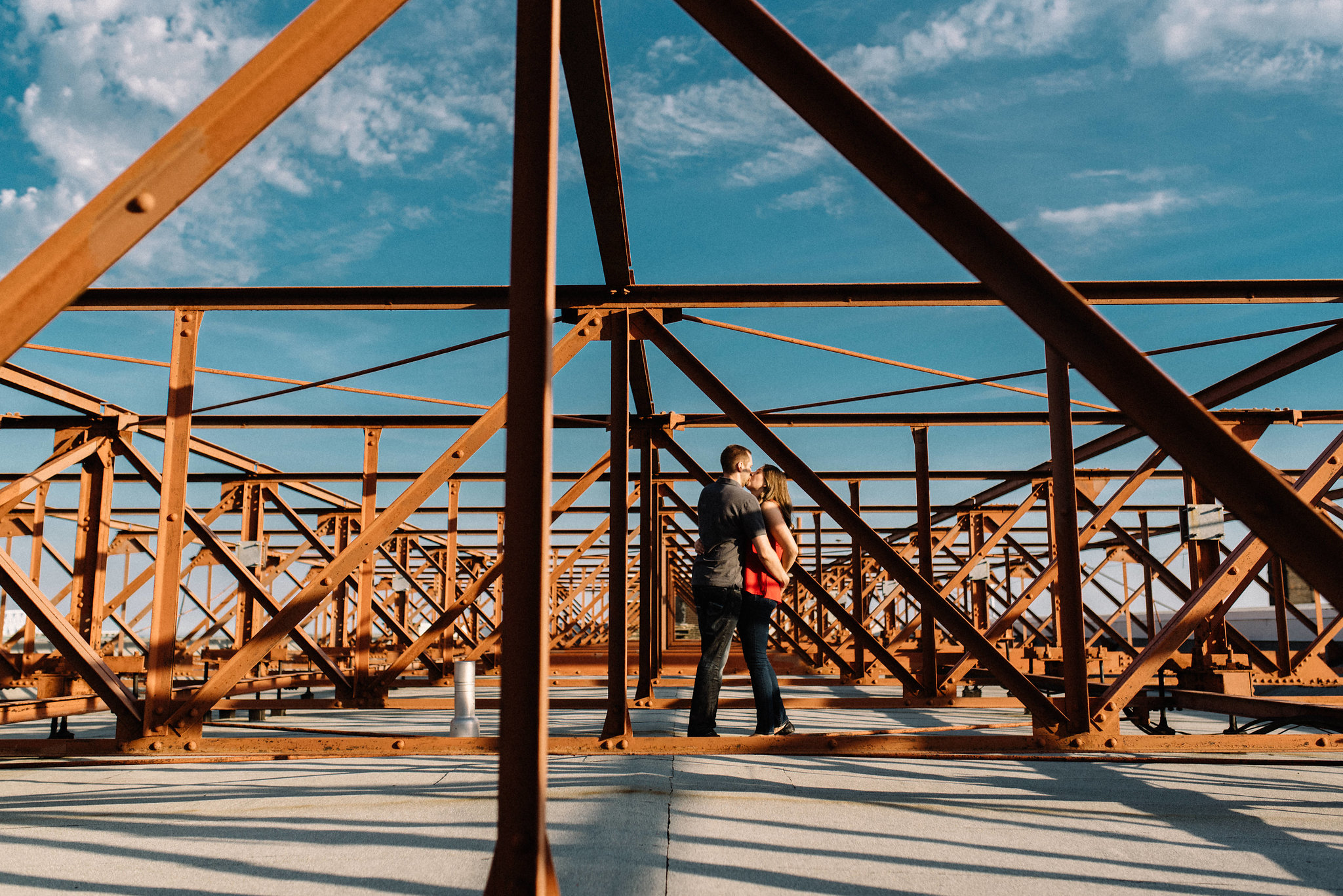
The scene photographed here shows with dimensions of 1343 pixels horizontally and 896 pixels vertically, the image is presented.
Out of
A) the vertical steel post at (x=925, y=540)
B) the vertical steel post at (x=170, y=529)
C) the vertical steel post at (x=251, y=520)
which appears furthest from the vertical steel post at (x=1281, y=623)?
the vertical steel post at (x=251, y=520)

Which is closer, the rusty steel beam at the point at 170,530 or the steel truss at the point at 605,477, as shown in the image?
the steel truss at the point at 605,477

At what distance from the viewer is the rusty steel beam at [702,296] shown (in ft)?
17.5

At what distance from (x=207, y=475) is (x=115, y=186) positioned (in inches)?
Answer: 403

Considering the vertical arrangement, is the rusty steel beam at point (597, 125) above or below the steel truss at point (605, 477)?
above

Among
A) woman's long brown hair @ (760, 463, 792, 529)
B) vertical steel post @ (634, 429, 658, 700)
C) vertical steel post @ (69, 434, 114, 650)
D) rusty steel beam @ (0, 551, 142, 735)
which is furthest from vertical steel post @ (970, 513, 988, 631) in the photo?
rusty steel beam @ (0, 551, 142, 735)

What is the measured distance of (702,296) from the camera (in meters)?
5.34

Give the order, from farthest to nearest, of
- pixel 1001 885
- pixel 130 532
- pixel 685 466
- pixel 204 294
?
pixel 130 532
pixel 685 466
pixel 204 294
pixel 1001 885

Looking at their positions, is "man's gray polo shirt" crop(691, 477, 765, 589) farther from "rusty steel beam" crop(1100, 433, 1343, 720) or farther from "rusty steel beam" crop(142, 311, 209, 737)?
"rusty steel beam" crop(142, 311, 209, 737)

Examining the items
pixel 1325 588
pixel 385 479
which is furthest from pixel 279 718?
pixel 1325 588

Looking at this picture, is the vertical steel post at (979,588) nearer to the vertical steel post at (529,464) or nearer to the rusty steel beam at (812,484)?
the rusty steel beam at (812,484)

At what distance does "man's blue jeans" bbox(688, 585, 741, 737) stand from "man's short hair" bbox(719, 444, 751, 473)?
761 mm

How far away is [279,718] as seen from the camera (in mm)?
10055

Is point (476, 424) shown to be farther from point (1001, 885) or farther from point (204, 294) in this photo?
point (1001, 885)

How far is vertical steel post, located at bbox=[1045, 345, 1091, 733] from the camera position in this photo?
15.6 ft
